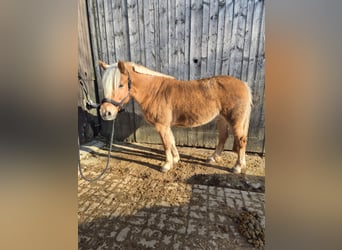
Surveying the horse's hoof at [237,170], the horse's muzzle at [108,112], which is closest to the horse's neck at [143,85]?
the horse's muzzle at [108,112]

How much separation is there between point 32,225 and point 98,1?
0.88 meters

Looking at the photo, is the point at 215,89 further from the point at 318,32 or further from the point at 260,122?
the point at 318,32

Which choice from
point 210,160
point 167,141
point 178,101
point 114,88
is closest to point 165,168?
point 167,141

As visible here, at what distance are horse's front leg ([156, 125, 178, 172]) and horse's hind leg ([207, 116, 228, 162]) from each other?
0.23 m

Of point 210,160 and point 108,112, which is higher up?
point 108,112

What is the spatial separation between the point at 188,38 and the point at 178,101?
31cm

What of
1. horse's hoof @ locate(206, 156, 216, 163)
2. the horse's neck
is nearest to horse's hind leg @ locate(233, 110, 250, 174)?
horse's hoof @ locate(206, 156, 216, 163)

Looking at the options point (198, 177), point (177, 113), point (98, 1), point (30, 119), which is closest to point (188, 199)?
point (198, 177)

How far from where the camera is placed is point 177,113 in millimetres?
983

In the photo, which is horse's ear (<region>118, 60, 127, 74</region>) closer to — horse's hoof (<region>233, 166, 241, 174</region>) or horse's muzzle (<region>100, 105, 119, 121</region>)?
horse's muzzle (<region>100, 105, 119, 121</region>)

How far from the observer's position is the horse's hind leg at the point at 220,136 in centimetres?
93

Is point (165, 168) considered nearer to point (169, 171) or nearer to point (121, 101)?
point (169, 171)

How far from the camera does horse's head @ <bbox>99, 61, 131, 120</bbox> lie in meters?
0.88

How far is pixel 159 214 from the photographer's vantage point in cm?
87
